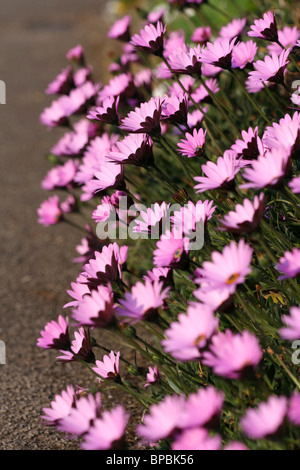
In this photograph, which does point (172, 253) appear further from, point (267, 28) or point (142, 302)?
point (267, 28)

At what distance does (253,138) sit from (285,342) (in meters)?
0.49

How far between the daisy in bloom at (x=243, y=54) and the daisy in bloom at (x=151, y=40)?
0.76ft

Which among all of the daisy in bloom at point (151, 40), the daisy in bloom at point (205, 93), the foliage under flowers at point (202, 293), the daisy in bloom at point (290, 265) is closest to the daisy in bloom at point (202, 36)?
the foliage under flowers at point (202, 293)

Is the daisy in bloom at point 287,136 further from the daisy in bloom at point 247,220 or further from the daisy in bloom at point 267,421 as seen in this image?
the daisy in bloom at point 267,421

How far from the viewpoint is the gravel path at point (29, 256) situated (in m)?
2.05

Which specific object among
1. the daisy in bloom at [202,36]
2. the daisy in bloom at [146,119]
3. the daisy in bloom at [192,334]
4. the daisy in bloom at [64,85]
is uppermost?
the daisy in bloom at [146,119]

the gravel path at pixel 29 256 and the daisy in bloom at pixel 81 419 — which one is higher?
the daisy in bloom at pixel 81 419

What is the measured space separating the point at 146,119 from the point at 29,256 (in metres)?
1.87

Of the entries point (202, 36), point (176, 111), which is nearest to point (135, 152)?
point (176, 111)

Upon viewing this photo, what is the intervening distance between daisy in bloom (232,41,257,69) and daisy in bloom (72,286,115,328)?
925 mm

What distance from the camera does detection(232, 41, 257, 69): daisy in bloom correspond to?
6.04ft

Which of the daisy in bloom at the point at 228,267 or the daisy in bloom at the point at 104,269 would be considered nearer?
the daisy in bloom at the point at 228,267

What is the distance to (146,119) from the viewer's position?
1.62m
